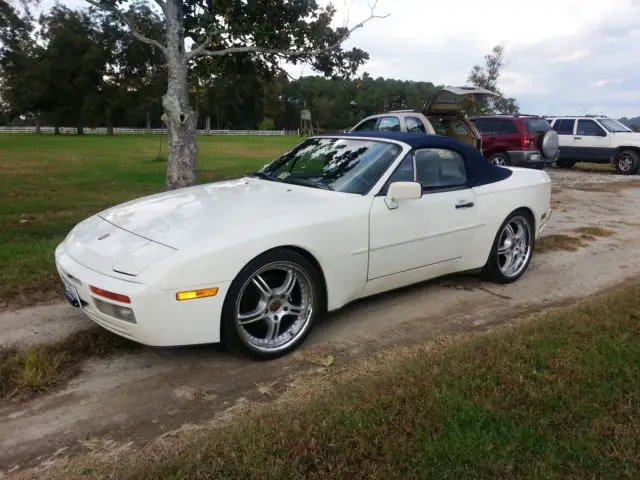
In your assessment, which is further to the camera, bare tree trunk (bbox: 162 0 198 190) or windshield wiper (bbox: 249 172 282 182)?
bare tree trunk (bbox: 162 0 198 190)

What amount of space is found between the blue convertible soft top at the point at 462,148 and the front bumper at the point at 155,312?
2.13 m

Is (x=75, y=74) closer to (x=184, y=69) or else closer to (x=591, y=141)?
(x=591, y=141)

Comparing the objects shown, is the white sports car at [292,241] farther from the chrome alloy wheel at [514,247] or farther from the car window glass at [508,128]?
the car window glass at [508,128]

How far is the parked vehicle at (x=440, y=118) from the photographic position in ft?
39.6

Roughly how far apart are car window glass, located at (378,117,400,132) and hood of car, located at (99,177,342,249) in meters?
8.22

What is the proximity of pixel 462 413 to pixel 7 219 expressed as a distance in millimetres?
7217

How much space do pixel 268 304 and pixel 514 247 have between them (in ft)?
9.49

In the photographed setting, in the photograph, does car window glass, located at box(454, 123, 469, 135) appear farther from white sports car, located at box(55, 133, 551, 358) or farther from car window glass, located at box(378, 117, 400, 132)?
white sports car, located at box(55, 133, 551, 358)

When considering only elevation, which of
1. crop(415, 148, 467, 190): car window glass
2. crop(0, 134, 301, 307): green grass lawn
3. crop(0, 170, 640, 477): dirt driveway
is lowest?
crop(0, 170, 640, 477): dirt driveway

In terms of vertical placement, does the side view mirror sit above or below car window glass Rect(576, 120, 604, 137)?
below

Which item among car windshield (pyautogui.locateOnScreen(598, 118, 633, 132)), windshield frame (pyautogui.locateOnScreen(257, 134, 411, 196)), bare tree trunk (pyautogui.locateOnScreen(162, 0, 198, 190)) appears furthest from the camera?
car windshield (pyautogui.locateOnScreen(598, 118, 633, 132))

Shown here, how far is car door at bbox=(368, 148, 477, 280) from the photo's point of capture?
3.88 metres

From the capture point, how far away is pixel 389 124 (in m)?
12.2

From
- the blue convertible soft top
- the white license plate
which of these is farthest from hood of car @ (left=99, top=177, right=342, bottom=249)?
the blue convertible soft top
